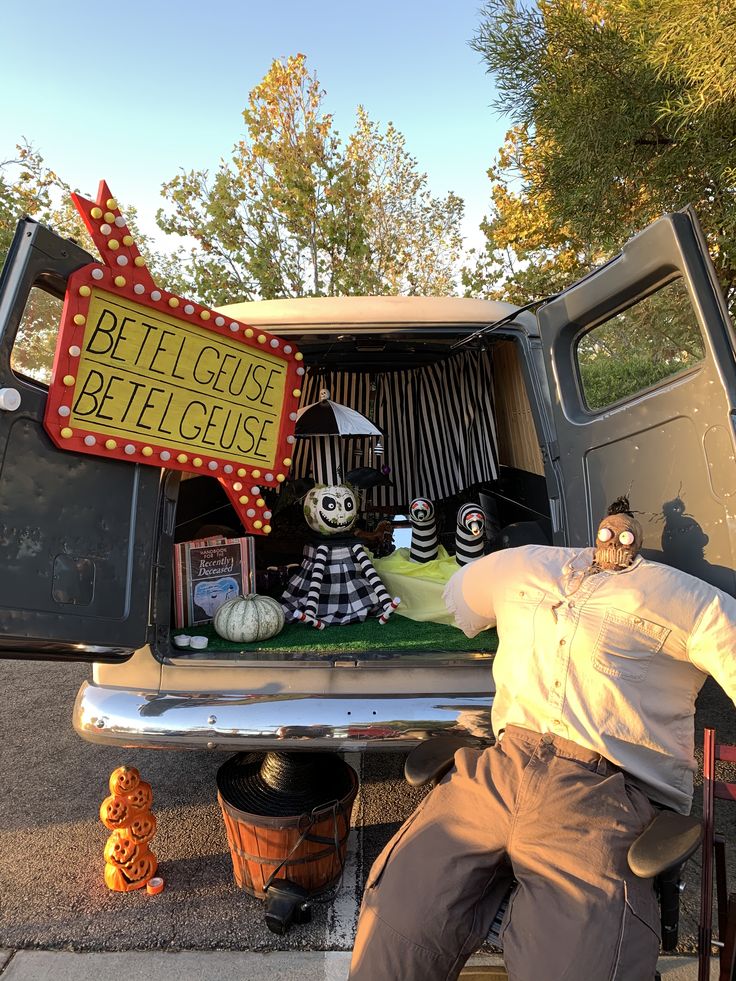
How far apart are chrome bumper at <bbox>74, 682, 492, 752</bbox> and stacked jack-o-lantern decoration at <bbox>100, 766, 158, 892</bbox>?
21cm

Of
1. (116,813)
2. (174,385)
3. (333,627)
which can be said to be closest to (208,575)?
(333,627)

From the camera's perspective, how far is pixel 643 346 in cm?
905

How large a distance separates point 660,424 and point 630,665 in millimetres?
1031

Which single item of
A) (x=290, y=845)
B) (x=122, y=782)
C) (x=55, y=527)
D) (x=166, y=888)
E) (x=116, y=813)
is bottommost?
(x=166, y=888)

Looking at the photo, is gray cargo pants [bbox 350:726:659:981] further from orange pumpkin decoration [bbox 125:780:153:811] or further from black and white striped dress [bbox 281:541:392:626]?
black and white striped dress [bbox 281:541:392:626]

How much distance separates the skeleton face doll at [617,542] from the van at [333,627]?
0.36 m

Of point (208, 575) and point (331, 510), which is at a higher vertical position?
point (331, 510)

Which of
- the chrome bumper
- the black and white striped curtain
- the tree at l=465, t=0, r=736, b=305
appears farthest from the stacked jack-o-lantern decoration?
the tree at l=465, t=0, r=736, b=305

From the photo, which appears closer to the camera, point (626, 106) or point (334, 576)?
point (334, 576)

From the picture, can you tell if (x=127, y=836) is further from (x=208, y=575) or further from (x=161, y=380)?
(x=161, y=380)

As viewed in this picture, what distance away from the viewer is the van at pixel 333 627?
7.47 ft

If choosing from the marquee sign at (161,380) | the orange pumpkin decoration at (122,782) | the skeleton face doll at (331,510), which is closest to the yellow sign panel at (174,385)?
the marquee sign at (161,380)

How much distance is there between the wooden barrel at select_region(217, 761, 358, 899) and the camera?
8.05ft

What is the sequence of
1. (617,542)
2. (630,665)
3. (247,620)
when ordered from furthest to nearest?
1. (247,620)
2. (617,542)
3. (630,665)
